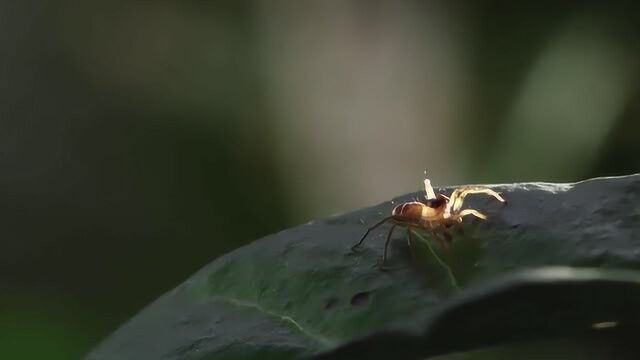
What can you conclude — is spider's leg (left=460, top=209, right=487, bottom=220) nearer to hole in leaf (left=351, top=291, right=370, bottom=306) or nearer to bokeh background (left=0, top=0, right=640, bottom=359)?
hole in leaf (left=351, top=291, right=370, bottom=306)

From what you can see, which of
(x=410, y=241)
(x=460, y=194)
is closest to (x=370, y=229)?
(x=410, y=241)

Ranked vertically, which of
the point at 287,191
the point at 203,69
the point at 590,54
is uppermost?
the point at 203,69

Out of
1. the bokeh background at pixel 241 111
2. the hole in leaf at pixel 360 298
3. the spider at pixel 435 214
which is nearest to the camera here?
the hole in leaf at pixel 360 298

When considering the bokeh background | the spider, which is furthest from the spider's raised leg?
the bokeh background

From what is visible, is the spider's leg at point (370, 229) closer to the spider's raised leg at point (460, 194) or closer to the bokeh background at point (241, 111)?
the spider's raised leg at point (460, 194)

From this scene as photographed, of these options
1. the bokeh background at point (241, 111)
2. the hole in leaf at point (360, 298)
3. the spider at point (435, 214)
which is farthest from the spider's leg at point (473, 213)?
the bokeh background at point (241, 111)

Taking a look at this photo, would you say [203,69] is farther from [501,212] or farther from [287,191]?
[501,212]

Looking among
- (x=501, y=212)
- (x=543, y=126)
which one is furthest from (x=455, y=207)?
(x=543, y=126)
